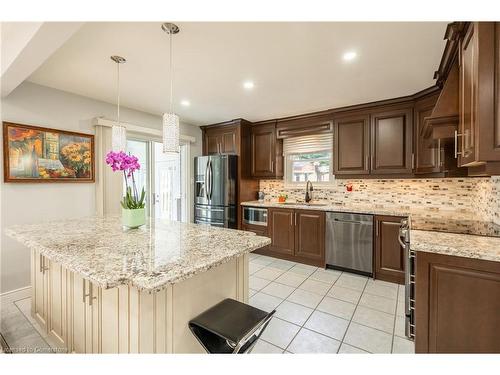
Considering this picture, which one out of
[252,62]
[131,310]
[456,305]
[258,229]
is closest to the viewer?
[131,310]

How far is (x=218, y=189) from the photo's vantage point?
411 cm

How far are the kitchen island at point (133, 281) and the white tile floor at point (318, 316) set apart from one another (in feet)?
1.85

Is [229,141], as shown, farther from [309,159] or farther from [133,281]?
[133,281]

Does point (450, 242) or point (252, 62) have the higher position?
point (252, 62)

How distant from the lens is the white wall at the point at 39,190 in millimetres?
2521

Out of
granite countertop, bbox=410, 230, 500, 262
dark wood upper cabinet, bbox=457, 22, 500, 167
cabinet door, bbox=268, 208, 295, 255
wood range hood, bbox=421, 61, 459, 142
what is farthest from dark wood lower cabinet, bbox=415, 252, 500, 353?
cabinet door, bbox=268, 208, 295, 255

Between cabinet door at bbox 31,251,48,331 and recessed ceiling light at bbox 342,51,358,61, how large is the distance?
294 centimetres

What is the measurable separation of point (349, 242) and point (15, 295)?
3951 millimetres

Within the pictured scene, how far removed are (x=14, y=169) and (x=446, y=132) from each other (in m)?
4.10

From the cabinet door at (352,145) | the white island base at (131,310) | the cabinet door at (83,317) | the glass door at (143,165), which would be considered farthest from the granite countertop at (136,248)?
the cabinet door at (352,145)

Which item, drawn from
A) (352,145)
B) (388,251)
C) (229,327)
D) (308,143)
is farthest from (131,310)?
(308,143)

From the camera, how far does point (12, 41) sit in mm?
1732

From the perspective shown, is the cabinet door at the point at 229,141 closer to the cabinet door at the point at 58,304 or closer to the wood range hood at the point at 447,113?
the wood range hood at the point at 447,113
